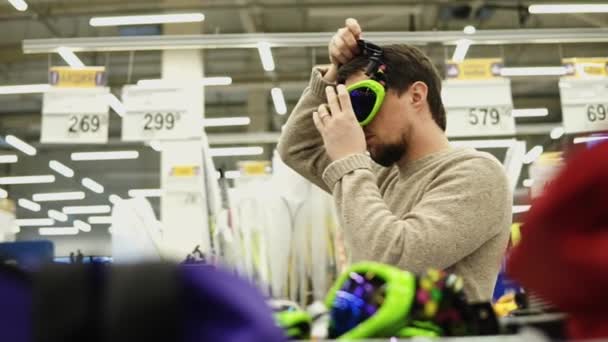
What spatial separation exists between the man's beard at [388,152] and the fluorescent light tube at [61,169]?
1602 cm

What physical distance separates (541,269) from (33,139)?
1637 cm

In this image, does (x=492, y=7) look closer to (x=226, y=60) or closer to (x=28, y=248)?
(x=226, y=60)

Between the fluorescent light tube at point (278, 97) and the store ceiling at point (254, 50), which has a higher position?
the store ceiling at point (254, 50)

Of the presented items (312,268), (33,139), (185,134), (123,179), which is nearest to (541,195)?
(312,268)

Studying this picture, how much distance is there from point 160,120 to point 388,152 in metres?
4.89

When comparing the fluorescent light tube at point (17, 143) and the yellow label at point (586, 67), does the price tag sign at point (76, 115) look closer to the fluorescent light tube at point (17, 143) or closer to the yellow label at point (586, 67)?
the yellow label at point (586, 67)

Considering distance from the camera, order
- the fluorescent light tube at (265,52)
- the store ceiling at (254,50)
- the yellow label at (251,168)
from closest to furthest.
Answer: the yellow label at (251,168)
the fluorescent light tube at (265,52)
the store ceiling at (254,50)

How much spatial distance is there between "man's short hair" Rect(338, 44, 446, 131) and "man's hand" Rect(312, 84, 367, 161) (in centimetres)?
14

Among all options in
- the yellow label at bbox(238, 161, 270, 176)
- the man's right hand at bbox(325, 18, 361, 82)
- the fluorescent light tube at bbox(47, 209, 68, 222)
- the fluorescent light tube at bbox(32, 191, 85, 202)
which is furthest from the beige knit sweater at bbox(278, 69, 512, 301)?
the fluorescent light tube at bbox(47, 209, 68, 222)

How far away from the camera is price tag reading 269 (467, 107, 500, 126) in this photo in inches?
240

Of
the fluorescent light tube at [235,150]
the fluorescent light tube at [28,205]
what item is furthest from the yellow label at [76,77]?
the fluorescent light tube at [28,205]

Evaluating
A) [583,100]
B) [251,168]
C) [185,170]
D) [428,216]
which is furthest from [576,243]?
[185,170]

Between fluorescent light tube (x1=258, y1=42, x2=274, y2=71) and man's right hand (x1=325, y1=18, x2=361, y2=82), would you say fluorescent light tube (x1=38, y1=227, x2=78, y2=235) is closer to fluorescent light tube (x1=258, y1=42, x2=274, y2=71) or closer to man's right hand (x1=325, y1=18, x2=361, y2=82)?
fluorescent light tube (x1=258, y1=42, x2=274, y2=71)

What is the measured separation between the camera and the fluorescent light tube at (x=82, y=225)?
2179 cm
